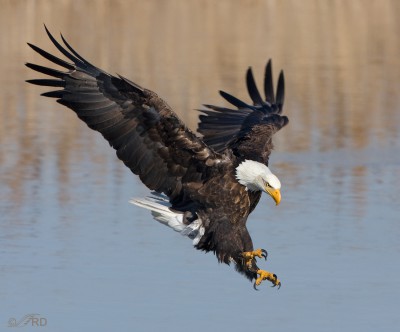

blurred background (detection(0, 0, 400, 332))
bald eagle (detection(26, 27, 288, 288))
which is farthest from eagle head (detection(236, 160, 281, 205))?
blurred background (detection(0, 0, 400, 332))

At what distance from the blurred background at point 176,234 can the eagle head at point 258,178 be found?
2.42 feet

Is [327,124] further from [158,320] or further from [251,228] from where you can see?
[158,320]

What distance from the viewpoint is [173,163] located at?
7.74 metres

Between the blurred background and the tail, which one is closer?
the tail

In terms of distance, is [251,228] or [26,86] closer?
[251,228]

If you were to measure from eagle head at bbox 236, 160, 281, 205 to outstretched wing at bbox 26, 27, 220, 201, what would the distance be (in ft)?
0.57

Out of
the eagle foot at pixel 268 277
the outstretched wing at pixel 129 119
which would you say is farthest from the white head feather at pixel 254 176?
the eagle foot at pixel 268 277

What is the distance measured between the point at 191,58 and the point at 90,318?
1012 centimetres

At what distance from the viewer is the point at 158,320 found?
25.2 ft

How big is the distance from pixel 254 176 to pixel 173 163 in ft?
1.50

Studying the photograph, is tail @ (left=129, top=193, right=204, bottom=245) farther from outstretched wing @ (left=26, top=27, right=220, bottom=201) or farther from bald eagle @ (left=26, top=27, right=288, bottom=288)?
outstretched wing @ (left=26, top=27, right=220, bottom=201)

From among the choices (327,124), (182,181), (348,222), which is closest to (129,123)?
(182,181)

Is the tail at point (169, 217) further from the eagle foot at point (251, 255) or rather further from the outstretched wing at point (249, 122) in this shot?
the outstretched wing at point (249, 122)

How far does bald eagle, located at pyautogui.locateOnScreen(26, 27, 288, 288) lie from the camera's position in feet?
24.6
